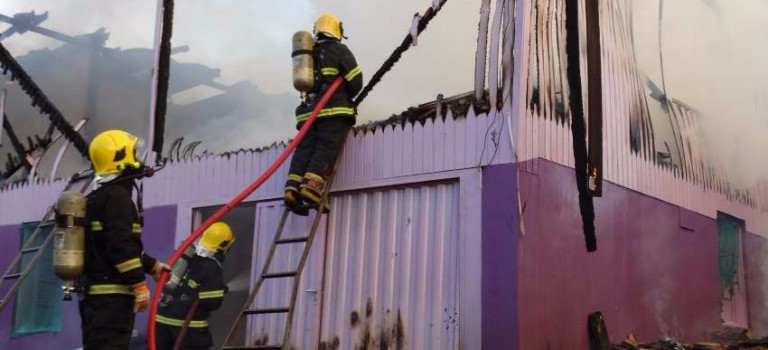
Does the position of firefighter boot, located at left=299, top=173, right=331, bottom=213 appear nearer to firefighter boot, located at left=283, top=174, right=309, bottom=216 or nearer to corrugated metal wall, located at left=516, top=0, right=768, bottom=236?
firefighter boot, located at left=283, top=174, right=309, bottom=216

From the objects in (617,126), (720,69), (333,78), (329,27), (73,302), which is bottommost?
(73,302)

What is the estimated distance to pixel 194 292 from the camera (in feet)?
21.1

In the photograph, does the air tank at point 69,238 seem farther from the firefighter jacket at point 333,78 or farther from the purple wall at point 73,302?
the purple wall at point 73,302

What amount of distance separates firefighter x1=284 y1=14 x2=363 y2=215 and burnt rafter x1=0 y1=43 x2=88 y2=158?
180 inches

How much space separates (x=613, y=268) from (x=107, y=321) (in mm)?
3946

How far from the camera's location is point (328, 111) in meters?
5.86

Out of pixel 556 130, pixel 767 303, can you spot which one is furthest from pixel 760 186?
pixel 556 130

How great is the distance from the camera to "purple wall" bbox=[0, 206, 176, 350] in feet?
25.0

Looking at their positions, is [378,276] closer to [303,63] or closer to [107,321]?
[303,63]

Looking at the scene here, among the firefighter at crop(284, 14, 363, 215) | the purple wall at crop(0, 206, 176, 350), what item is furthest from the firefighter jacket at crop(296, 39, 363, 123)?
the purple wall at crop(0, 206, 176, 350)

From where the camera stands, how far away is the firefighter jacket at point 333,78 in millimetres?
5848

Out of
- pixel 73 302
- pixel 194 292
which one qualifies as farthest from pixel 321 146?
pixel 73 302

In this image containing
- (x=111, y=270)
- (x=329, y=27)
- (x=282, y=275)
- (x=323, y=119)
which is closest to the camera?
(x=111, y=270)

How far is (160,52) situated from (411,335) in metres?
4.59
